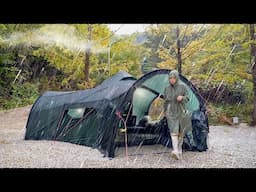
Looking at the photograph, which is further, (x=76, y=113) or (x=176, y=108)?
(x=76, y=113)

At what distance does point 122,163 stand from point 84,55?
5.30m

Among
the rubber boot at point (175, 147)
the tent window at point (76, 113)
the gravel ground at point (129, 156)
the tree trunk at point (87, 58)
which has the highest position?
the tree trunk at point (87, 58)

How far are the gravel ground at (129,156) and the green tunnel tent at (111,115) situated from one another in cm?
17

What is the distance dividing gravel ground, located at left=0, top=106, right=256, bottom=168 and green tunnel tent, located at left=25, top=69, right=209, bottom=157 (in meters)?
0.17

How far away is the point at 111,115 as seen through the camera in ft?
12.1

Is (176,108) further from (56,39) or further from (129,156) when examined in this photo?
(56,39)

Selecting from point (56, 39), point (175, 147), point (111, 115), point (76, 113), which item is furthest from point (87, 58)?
point (175, 147)

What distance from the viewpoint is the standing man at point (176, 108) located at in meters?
3.35

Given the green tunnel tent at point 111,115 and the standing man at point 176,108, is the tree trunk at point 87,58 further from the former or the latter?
the standing man at point 176,108

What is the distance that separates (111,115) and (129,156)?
483mm

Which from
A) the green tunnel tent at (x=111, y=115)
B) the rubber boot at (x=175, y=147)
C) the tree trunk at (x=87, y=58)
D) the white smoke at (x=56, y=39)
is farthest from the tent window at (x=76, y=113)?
the white smoke at (x=56, y=39)
